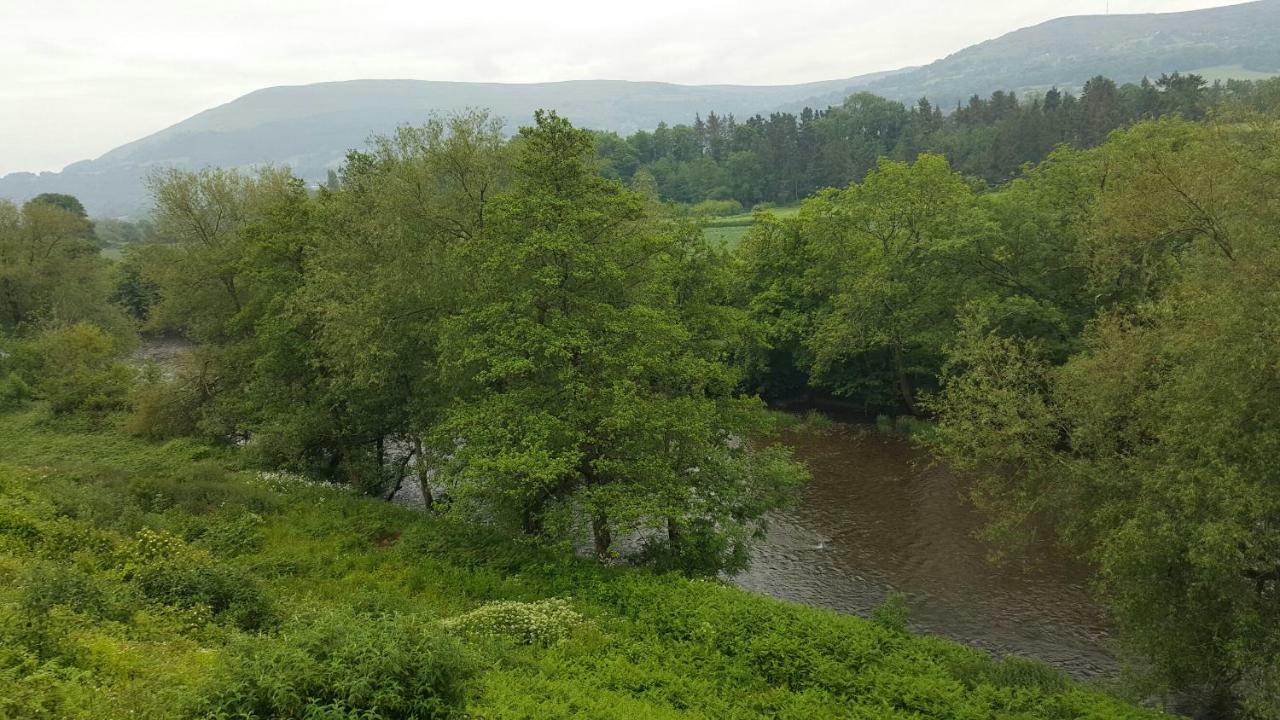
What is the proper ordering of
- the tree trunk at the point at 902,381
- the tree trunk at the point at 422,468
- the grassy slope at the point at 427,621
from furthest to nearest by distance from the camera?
the tree trunk at the point at 902,381
the tree trunk at the point at 422,468
the grassy slope at the point at 427,621

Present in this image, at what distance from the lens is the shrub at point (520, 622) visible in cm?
1494

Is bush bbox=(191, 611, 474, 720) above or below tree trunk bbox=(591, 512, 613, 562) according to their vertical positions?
above

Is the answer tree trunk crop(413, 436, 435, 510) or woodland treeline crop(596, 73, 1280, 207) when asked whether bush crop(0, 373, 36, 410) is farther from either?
woodland treeline crop(596, 73, 1280, 207)

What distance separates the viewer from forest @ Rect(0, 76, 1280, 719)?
13.3m

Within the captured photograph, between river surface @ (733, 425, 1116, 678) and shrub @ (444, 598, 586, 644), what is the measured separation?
1123cm

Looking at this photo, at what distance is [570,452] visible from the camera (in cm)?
1894

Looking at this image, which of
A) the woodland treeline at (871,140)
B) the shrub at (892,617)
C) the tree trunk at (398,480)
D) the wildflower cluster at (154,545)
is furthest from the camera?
the woodland treeline at (871,140)

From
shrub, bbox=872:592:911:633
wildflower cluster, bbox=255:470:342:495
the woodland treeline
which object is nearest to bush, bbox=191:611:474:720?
shrub, bbox=872:592:911:633

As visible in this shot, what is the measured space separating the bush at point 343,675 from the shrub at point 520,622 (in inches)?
126

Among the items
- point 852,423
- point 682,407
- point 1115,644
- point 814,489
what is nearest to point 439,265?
point 682,407

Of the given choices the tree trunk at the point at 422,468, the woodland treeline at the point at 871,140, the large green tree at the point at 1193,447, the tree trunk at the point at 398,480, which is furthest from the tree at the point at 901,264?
the woodland treeline at the point at 871,140

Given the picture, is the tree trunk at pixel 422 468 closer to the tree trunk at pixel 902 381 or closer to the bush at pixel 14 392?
the tree trunk at pixel 902 381

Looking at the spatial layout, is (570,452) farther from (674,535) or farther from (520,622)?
(674,535)

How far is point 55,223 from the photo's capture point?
54219 millimetres
